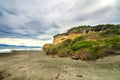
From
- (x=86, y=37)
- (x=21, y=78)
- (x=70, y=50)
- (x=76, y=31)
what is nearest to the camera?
(x=21, y=78)

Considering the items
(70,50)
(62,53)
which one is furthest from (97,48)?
(62,53)

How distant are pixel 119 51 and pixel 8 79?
1430cm

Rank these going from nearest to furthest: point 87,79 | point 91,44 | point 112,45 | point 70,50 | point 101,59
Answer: point 87,79 → point 101,59 → point 112,45 → point 91,44 → point 70,50

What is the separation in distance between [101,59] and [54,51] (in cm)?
1274

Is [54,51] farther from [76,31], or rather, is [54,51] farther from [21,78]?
[21,78]

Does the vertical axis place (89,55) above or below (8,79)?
above

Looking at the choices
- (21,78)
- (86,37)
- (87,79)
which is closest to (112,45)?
(86,37)

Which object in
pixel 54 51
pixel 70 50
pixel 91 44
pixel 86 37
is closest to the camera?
pixel 91 44

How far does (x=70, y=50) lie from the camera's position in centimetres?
2534

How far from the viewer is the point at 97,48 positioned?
22219mm

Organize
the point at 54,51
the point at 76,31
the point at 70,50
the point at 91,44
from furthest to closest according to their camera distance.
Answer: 1. the point at 76,31
2. the point at 54,51
3. the point at 70,50
4. the point at 91,44

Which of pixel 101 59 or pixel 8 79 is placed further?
pixel 101 59

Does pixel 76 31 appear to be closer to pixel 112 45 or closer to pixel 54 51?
pixel 54 51

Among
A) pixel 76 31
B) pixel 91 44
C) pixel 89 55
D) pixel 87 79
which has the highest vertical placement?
pixel 76 31
